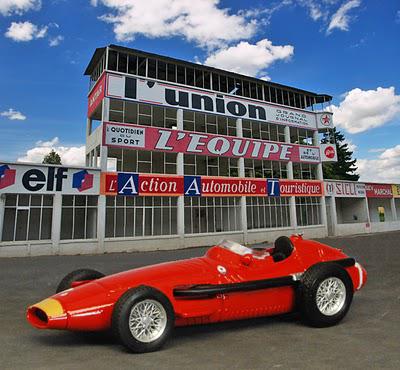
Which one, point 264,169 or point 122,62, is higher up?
point 122,62

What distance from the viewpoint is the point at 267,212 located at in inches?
998

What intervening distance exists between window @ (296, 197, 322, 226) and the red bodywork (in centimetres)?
2326

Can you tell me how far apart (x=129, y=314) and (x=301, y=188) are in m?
25.6

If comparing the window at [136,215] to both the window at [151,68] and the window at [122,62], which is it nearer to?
the window at [122,62]

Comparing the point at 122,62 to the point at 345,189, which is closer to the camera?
the point at 122,62

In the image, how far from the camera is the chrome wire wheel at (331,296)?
4.24 meters

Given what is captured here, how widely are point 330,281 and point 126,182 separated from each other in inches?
636

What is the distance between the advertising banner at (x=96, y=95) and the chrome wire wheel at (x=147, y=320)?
60.8 ft

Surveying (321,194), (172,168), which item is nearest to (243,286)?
(172,168)

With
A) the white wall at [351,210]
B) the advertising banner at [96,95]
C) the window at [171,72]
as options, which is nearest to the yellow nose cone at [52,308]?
the advertising banner at [96,95]

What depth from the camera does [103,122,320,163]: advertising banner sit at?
19.5 meters

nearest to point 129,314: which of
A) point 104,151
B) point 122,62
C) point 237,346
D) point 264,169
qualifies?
point 237,346

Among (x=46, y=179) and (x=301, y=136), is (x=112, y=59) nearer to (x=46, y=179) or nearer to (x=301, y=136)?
(x=46, y=179)

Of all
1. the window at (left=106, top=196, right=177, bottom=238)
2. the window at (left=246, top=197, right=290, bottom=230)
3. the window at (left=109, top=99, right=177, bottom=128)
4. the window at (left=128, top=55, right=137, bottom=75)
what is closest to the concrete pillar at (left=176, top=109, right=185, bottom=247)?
the window at (left=106, top=196, right=177, bottom=238)
